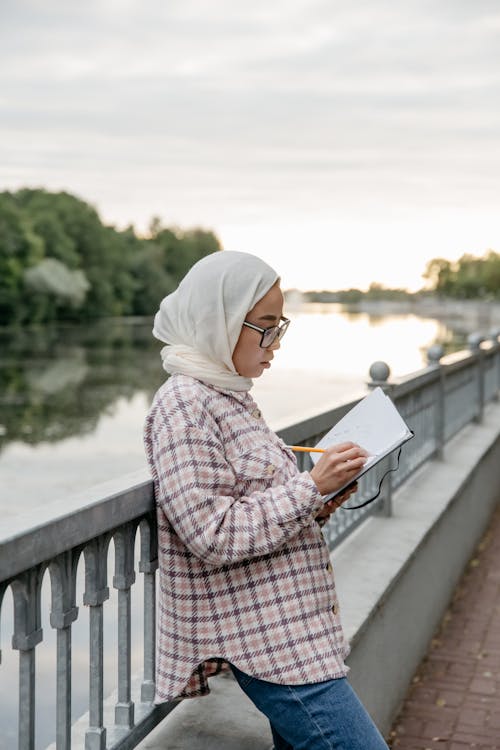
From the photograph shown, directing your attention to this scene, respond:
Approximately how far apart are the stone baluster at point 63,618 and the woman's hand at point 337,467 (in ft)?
1.80

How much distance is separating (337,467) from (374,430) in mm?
227

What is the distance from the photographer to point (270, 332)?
7.86 feet

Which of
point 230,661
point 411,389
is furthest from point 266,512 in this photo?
point 411,389

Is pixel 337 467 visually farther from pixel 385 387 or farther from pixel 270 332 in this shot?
pixel 385 387

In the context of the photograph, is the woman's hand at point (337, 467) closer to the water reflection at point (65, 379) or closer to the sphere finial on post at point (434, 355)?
the sphere finial on post at point (434, 355)

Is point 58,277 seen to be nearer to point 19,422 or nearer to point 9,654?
point 19,422

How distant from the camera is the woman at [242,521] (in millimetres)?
2293

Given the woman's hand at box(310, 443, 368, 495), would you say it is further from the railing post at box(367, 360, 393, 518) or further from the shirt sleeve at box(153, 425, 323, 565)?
the railing post at box(367, 360, 393, 518)

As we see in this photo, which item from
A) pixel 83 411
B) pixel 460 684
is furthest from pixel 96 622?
pixel 83 411

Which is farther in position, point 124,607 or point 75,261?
point 75,261

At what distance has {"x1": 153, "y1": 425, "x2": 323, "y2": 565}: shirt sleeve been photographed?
2277 mm

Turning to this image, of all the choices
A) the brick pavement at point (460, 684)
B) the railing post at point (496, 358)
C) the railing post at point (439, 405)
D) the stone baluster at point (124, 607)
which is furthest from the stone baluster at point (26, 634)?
the railing post at point (496, 358)

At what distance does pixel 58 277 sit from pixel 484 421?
112m

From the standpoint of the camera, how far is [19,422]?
41.0 meters
